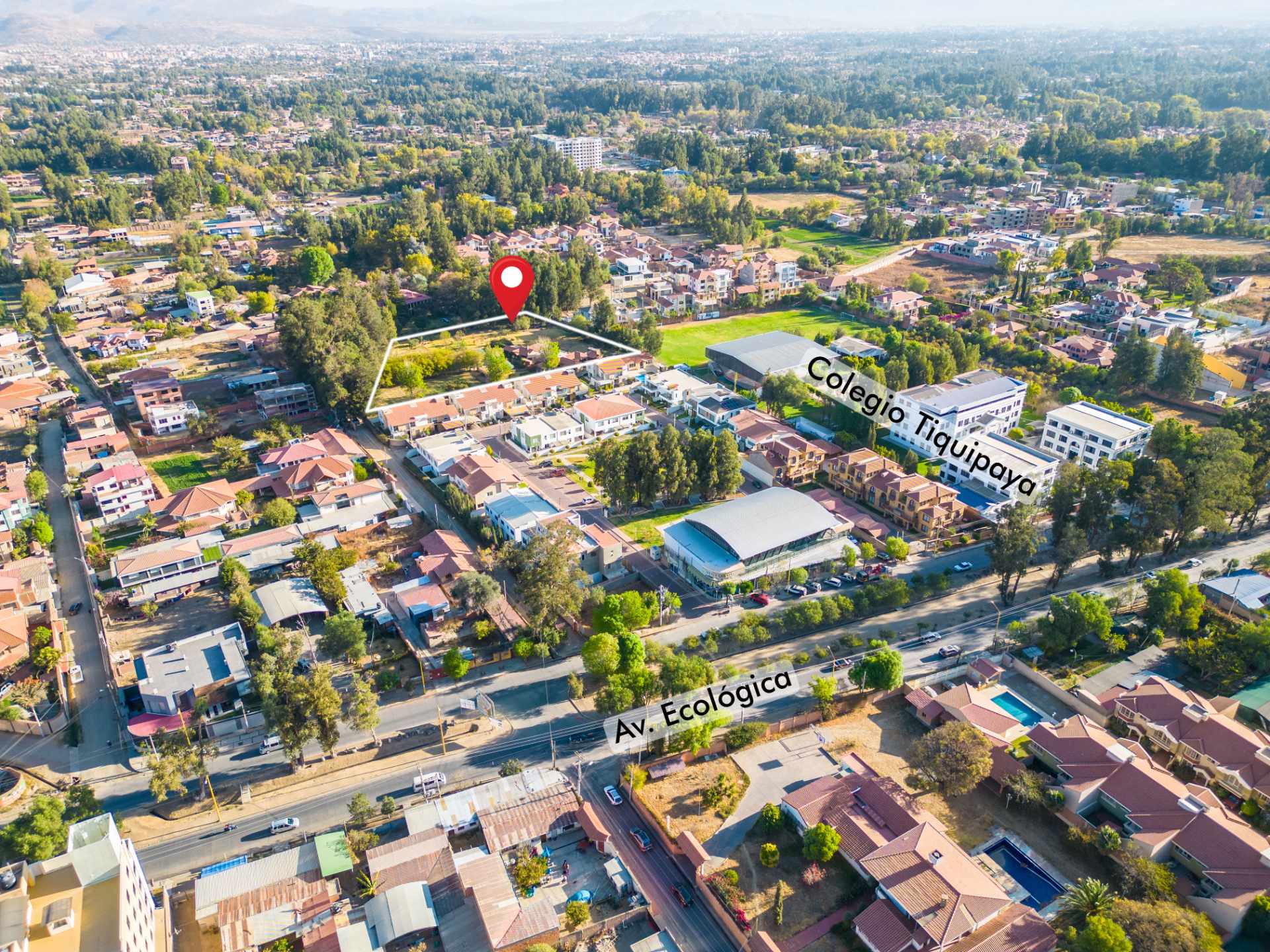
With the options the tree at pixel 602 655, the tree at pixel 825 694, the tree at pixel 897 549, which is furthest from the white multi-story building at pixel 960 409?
the tree at pixel 602 655

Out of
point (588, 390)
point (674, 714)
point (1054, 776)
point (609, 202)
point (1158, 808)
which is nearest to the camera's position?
point (1158, 808)

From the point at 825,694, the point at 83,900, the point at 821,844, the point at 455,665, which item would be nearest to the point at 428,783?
the point at 455,665

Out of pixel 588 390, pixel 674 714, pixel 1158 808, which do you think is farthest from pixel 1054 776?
pixel 588 390

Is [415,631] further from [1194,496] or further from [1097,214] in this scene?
[1097,214]

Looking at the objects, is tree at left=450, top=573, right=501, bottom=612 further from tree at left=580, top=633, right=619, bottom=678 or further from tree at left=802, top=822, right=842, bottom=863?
tree at left=802, top=822, right=842, bottom=863

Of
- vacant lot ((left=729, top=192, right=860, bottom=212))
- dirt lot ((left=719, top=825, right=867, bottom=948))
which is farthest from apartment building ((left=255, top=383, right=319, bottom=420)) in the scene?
vacant lot ((left=729, top=192, right=860, bottom=212))

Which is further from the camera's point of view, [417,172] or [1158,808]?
[417,172]

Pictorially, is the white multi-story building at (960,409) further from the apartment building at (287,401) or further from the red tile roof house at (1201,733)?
the apartment building at (287,401)
